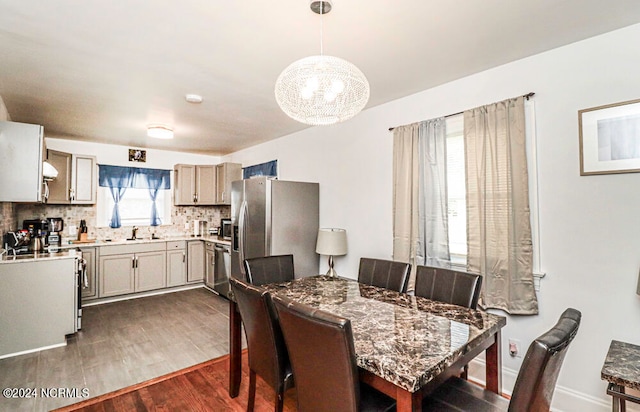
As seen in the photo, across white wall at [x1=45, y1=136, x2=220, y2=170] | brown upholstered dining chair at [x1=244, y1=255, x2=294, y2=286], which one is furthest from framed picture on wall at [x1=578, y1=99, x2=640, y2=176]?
white wall at [x1=45, y1=136, x2=220, y2=170]

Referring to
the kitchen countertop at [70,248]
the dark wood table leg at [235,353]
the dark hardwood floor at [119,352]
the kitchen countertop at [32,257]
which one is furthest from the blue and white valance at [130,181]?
the dark wood table leg at [235,353]

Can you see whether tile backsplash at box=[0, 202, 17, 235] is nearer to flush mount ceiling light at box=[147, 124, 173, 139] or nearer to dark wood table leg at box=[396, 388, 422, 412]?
flush mount ceiling light at box=[147, 124, 173, 139]

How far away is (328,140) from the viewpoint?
148 inches

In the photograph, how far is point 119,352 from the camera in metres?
2.94

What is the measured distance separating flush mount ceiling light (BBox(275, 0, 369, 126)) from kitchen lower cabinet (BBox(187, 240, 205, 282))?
13.7 feet

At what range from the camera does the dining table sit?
1149mm

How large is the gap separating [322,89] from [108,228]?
16.3 feet

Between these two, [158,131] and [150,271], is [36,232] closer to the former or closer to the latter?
[150,271]

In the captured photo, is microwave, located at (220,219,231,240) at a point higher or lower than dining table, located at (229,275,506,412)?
higher

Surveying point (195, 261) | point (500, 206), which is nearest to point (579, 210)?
point (500, 206)

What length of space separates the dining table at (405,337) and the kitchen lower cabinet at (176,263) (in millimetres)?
3313

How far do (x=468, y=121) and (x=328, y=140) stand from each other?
1693mm

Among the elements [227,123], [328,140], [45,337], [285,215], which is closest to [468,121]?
[328,140]

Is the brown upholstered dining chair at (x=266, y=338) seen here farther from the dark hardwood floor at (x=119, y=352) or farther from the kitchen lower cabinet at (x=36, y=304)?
the kitchen lower cabinet at (x=36, y=304)
